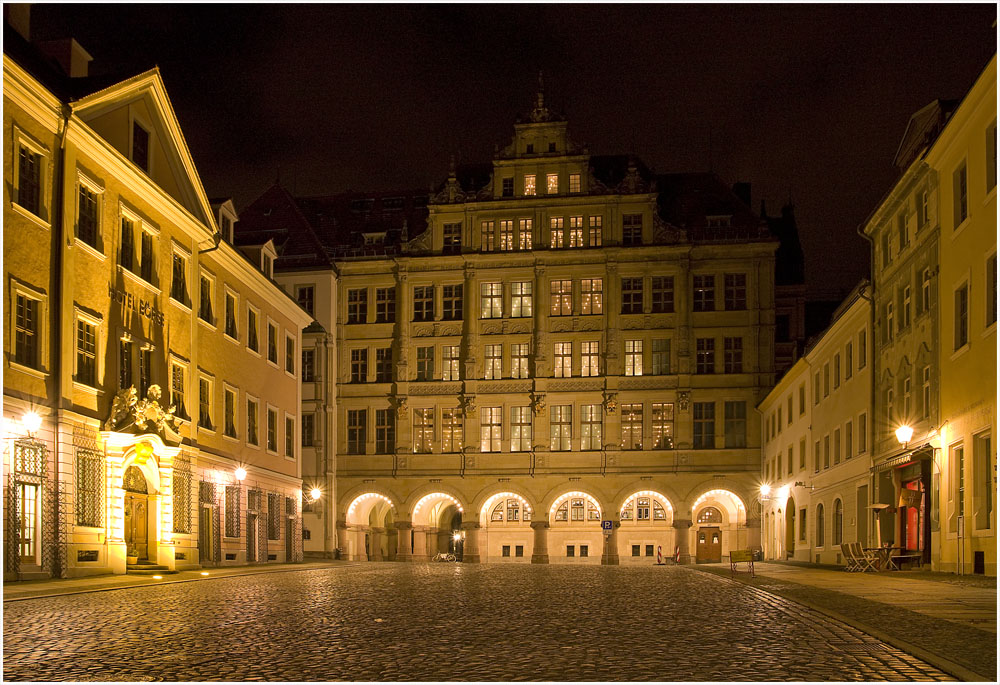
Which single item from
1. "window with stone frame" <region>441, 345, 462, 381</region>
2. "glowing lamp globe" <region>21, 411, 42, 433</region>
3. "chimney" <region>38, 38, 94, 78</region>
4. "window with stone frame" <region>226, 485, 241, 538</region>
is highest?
"chimney" <region>38, 38, 94, 78</region>

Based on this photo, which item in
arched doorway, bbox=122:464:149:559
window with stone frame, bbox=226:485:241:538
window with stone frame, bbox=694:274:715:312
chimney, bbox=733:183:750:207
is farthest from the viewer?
chimney, bbox=733:183:750:207

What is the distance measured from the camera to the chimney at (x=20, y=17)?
32.0 m

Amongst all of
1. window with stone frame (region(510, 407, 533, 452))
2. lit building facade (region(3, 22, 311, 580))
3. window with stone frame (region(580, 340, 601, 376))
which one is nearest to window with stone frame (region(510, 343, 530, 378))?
window with stone frame (region(510, 407, 533, 452))

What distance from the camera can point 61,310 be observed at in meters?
27.8

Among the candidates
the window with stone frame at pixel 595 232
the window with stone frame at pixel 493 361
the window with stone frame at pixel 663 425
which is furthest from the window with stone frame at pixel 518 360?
the window with stone frame at pixel 663 425

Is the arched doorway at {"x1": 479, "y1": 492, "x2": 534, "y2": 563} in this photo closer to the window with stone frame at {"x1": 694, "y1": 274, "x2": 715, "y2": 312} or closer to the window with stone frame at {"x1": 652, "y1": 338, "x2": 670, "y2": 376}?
→ the window with stone frame at {"x1": 652, "y1": 338, "x2": 670, "y2": 376}

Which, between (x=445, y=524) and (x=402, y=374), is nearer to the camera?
(x=402, y=374)

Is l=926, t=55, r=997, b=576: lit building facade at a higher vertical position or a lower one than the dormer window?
lower

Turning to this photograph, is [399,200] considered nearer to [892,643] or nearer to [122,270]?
[122,270]

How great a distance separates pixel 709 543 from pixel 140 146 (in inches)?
1832

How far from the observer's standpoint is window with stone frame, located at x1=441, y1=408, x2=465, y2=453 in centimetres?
6675

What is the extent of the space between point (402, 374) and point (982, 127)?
44241 millimetres

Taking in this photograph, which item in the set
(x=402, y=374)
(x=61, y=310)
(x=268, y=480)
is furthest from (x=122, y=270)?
(x=402, y=374)

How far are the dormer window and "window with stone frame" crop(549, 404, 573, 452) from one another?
3525 centimetres
